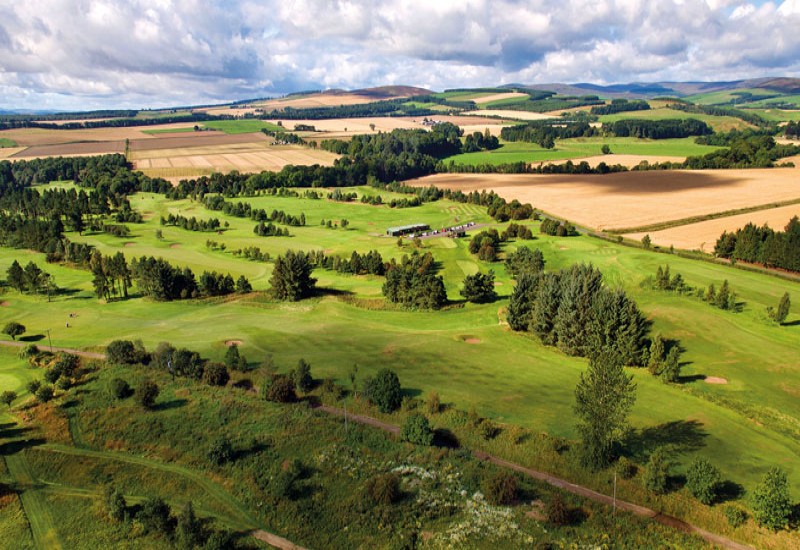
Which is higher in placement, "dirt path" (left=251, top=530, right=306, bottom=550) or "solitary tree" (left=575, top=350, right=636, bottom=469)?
"solitary tree" (left=575, top=350, right=636, bottom=469)

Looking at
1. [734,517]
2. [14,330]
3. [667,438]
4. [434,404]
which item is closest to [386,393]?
[434,404]

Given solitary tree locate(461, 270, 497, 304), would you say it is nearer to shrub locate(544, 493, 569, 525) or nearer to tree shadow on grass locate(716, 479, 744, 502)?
tree shadow on grass locate(716, 479, 744, 502)

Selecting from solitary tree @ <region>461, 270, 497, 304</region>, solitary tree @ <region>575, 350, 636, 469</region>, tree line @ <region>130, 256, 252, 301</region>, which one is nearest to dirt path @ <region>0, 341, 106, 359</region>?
tree line @ <region>130, 256, 252, 301</region>

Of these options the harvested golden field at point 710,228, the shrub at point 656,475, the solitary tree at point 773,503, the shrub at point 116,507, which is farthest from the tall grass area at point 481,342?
the harvested golden field at point 710,228

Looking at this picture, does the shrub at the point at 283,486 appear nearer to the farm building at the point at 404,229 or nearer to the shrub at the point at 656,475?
the shrub at the point at 656,475

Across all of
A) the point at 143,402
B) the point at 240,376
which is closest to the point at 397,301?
A: the point at 240,376

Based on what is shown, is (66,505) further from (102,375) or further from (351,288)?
(351,288)

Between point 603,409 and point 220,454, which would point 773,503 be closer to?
point 603,409
